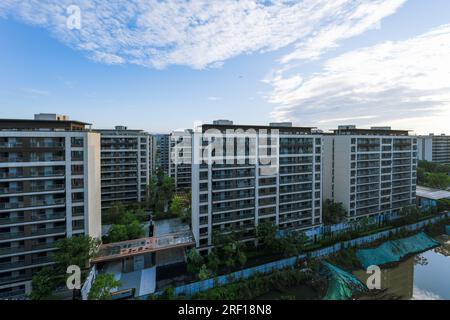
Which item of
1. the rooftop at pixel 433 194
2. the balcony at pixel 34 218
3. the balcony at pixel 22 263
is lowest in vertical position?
the balcony at pixel 22 263

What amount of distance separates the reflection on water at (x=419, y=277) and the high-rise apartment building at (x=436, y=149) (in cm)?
6383

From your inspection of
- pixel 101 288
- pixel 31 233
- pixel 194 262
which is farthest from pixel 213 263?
pixel 31 233

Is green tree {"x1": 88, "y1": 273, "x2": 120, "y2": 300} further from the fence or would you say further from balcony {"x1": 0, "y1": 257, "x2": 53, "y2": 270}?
balcony {"x1": 0, "y1": 257, "x2": 53, "y2": 270}

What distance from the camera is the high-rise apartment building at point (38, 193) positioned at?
16.3 metres

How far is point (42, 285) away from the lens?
14.1m

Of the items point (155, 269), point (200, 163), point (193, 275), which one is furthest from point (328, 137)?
point (155, 269)

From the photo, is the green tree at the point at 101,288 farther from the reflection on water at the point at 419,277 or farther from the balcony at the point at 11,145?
the reflection on water at the point at 419,277

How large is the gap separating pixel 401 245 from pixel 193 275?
2338cm

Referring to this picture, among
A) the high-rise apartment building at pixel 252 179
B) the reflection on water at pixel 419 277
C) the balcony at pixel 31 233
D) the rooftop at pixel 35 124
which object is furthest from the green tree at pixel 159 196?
the reflection on water at pixel 419 277

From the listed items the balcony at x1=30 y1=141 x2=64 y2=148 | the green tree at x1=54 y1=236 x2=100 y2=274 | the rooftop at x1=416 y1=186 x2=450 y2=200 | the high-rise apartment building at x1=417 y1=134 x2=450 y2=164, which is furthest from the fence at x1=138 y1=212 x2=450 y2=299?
the high-rise apartment building at x1=417 y1=134 x2=450 y2=164

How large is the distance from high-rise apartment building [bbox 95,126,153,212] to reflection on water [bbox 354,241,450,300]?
2984 centimetres

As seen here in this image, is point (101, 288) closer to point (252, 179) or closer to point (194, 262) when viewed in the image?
point (194, 262)

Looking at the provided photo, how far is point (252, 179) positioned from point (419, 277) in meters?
17.3
